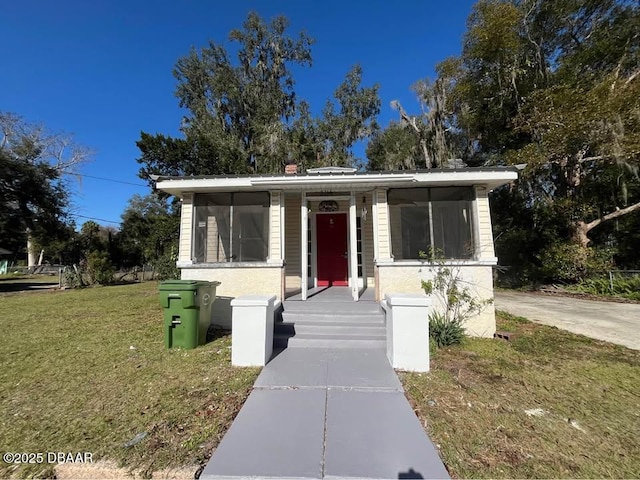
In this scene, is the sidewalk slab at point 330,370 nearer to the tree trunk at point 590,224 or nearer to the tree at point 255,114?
the tree trunk at point 590,224

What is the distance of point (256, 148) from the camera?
1972 cm

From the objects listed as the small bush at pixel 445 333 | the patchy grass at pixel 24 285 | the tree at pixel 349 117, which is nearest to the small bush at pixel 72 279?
the patchy grass at pixel 24 285

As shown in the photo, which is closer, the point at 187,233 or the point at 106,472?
the point at 106,472

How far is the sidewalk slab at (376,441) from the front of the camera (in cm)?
212

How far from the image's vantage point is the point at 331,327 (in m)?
5.02

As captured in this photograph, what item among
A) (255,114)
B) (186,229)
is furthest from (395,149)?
(186,229)

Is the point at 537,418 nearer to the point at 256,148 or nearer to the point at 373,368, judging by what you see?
the point at 373,368

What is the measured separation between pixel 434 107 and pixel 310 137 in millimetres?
8148

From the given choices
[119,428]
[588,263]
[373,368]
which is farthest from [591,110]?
[119,428]

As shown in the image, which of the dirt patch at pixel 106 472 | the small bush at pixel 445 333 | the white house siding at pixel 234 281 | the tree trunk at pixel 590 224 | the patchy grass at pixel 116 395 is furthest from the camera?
the tree trunk at pixel 590 224

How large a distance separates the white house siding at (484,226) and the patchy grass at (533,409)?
1.81 m

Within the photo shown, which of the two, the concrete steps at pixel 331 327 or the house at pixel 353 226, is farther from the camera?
the house at pixel 353 226

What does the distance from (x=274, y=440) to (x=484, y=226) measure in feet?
17.8

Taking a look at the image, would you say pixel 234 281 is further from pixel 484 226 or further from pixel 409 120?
pixel 409 120
